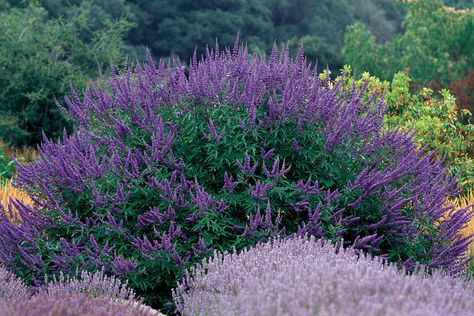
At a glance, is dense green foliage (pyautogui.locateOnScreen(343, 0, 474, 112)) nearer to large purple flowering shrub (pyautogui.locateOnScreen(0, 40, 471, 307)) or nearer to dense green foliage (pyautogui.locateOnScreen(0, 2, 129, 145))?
dense green foliage (pyautogui.locateOnScreen(0, 2, 129, 145))

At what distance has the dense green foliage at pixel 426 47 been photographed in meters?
24.8

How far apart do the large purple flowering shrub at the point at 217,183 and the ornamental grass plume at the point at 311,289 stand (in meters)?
0.67

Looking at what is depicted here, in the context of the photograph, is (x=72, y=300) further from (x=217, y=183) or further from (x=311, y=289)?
(x=217, y=183)

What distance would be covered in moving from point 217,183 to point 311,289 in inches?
99.8

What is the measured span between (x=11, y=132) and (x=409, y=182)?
11.8 m

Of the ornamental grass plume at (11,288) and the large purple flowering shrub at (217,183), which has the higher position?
the large purple flowering shrub at (217,183)

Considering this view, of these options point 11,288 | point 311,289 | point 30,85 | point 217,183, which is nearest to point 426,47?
point 30,85

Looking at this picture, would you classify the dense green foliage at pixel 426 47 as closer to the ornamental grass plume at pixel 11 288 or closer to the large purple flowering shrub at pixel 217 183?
the large purple flowering shrub at pixel 217 183

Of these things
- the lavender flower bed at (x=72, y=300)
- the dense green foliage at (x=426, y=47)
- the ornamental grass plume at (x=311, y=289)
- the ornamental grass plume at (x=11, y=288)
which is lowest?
the dense green foliage at (x=426, y=47)

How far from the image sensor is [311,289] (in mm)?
4043

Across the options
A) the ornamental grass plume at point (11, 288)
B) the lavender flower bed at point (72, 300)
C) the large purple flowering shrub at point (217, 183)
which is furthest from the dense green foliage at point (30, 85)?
the lavender flower bed at point (72, 300)

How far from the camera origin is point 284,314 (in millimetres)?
3854

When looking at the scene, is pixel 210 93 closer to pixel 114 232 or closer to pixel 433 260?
pixel 114 232

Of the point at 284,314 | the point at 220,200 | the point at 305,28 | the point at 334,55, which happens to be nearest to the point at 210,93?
the point at 220,200
